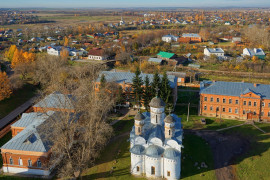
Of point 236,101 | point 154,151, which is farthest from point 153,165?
point 236,101

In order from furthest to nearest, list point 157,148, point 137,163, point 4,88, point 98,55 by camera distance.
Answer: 1. point 98,55
2. point 4,88
3. point 137,163
4. point 157,148

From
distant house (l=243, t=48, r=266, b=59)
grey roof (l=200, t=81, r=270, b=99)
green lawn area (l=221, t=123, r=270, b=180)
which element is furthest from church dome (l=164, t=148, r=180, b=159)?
distant house (l=243, t=48, r=266, b=59)

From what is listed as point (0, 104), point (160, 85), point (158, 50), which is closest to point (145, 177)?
point (160, 85)

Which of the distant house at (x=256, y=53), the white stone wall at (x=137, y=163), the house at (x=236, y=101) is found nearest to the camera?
the white stone wall at (x=137, y=163)

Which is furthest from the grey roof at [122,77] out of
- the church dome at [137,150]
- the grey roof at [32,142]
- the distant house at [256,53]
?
the distant house at [256,53]

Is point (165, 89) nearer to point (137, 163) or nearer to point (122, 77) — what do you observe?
point (122, 77)

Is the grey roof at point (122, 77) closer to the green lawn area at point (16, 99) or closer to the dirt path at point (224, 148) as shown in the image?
the dirt path at point (224, 148)
